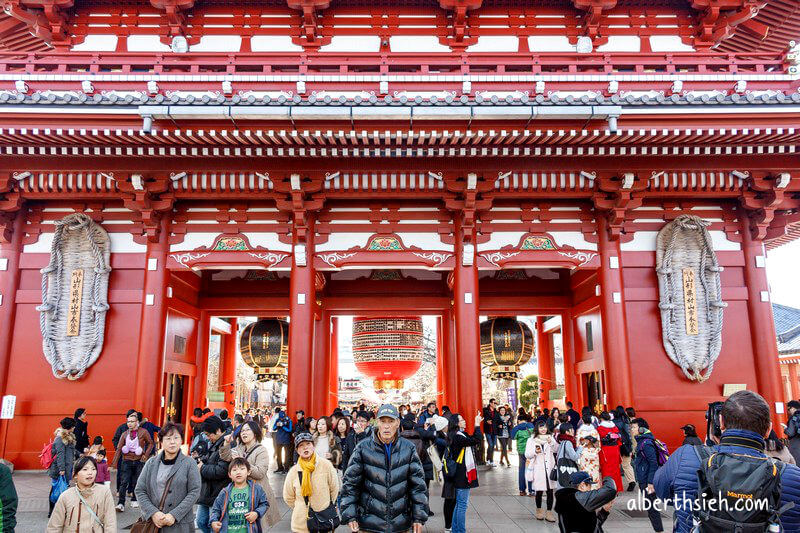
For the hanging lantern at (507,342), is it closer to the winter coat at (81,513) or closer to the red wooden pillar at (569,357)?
the red wooden pillar at (569,357)

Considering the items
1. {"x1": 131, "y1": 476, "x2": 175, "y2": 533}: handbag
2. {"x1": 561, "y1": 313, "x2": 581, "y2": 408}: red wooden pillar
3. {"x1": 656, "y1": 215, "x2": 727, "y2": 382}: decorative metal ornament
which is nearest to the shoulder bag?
{"x1": 131, "y1": 476, "x2": 175, "y2": 533}: handbag

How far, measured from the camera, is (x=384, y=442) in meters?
4.47

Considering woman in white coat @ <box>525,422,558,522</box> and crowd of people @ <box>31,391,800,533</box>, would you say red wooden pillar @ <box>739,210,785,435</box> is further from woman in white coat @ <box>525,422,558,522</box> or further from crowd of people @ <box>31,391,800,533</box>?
woman in white coat @ <box>525,422,558,522</box>

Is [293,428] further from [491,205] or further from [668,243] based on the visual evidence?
[668,243]

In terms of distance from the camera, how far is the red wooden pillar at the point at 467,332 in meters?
11.4

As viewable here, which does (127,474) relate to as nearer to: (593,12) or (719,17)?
(593,12)

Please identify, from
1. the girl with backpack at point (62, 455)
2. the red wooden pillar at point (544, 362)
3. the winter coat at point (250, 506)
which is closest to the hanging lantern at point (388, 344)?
the red wooden pillar at point (544, 362)

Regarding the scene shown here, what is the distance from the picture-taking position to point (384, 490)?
435 centimetres

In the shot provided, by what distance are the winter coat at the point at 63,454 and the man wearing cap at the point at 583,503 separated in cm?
660

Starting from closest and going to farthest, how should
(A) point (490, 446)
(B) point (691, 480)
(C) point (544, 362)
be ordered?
(B) point (691, 480) → (A) point (490, 446) → (C) point (544, 362)

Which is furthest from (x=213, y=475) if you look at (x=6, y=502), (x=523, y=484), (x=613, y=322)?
(x=613, y=322)

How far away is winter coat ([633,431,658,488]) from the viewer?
7.70 m

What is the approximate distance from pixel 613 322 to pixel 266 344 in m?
10.1

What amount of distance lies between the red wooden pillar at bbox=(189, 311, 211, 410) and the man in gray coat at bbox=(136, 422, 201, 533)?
11610mm
